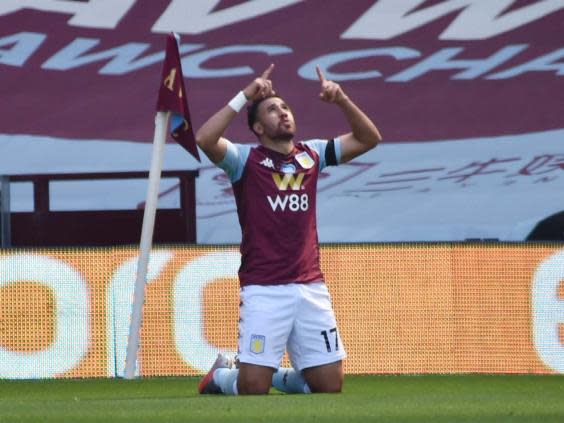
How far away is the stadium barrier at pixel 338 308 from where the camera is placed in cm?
1136

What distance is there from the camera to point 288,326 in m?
8.35

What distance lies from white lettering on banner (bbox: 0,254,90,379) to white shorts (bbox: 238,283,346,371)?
3.18 meters

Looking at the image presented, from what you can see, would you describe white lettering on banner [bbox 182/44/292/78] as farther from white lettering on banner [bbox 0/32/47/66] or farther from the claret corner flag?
the claret corner flag

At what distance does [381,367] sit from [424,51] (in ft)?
14.0

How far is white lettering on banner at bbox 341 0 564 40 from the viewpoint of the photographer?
48.4 ft

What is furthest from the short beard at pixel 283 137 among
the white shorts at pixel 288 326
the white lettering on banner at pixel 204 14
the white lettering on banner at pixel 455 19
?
the white lettering on banner at pixel 204 14

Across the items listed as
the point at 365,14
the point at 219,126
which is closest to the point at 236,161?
the point at 219,126

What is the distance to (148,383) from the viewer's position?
1096 cm

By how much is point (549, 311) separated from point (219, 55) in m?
4.83

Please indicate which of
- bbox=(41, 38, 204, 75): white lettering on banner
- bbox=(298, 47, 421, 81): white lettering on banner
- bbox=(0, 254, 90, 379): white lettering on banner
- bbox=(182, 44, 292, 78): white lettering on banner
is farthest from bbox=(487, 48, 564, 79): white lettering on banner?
bbox=(0, 254, 90, 379): white lettering on banner

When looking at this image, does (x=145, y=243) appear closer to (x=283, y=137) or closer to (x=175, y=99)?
(x=175, y=99)

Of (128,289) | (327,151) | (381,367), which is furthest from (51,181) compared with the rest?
(327,151)

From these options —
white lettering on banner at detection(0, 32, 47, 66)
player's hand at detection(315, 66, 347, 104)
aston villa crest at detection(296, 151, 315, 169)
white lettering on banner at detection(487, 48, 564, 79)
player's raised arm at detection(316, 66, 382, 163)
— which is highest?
player's hand at detection(315, 66, 347, 104)

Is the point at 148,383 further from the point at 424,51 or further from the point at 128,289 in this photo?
the point at 424,51
